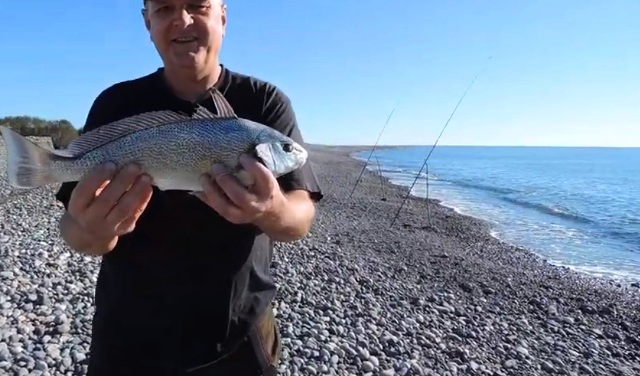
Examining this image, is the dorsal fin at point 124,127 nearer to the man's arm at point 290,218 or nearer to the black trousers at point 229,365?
the man's arm at point 290,218

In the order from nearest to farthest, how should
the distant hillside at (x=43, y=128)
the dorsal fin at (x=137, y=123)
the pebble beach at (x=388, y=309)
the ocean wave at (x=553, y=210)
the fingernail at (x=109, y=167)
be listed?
the fingernail at (x=109, y=167), the dorsal fin at (x=137, y=123), the pebble beach at (x=388, y=309), the ocean wave at (x=553, y=210), the distant hillside at (x=43, y=128)

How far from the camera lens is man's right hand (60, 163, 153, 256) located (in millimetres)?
2215

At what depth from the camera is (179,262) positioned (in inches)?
92.3

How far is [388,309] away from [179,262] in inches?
273

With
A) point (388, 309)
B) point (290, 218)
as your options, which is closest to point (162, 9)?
point (290, 218)

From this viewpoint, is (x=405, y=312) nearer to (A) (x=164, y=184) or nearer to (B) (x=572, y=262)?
(A) (x=164, y=184)

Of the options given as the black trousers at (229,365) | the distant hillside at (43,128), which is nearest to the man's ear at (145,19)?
the black trousers at (229,365)

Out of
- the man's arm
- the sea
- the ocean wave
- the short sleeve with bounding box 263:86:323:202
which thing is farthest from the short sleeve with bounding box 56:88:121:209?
the ocean wave

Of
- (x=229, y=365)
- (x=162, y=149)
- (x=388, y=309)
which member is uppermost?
(x=162, y=149)

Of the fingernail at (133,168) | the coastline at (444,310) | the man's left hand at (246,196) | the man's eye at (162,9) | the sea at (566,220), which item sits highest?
the man's eye at (162,9)

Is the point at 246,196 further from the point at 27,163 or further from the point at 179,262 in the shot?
the point at 27,163

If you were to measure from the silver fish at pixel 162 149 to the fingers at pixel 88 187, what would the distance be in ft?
0.33

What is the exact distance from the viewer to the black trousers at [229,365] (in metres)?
2.36

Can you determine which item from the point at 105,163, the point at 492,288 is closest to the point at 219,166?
the point at 105,163
